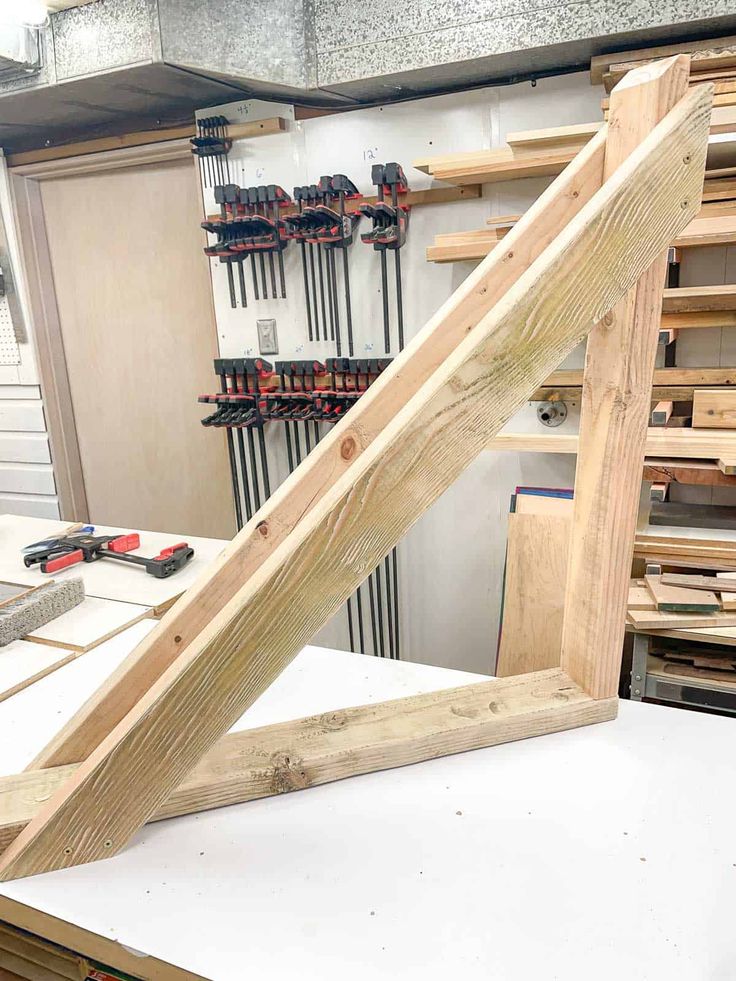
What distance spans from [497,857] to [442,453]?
479 mm

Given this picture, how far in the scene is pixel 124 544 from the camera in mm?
1911

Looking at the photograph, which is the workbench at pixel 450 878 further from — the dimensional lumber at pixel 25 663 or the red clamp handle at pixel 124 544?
the red clamp handle at pixel 124 544

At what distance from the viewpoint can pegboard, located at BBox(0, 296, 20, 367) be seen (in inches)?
121

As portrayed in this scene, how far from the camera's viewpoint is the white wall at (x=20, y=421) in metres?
A: 3.04

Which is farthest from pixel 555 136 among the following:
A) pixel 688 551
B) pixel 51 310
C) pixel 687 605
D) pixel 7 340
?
pixel 7 340

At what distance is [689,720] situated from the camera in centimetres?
104

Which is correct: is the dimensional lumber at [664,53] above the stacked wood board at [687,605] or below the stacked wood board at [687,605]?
above

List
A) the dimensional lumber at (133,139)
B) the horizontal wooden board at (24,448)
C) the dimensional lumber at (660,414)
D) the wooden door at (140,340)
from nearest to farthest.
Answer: the dimensional lumber at (660,414)
the dimensional lumber at (133,139)
the wooden door at (140,340)
the horizontal wooden board at (24,448)

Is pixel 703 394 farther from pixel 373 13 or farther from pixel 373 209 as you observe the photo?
pixel 373 13

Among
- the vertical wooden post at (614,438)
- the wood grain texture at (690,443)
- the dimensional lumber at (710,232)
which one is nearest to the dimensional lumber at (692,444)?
the wood grain texture at (690,443)

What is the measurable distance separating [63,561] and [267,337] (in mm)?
1117

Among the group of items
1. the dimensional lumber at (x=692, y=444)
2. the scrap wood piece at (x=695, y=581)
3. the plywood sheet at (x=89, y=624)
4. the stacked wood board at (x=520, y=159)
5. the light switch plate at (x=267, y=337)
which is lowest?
the scrap wood piece at (x=695, y=581)

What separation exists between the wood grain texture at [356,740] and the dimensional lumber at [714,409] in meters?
0.93

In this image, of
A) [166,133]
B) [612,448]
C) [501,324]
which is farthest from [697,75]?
[166,133]
